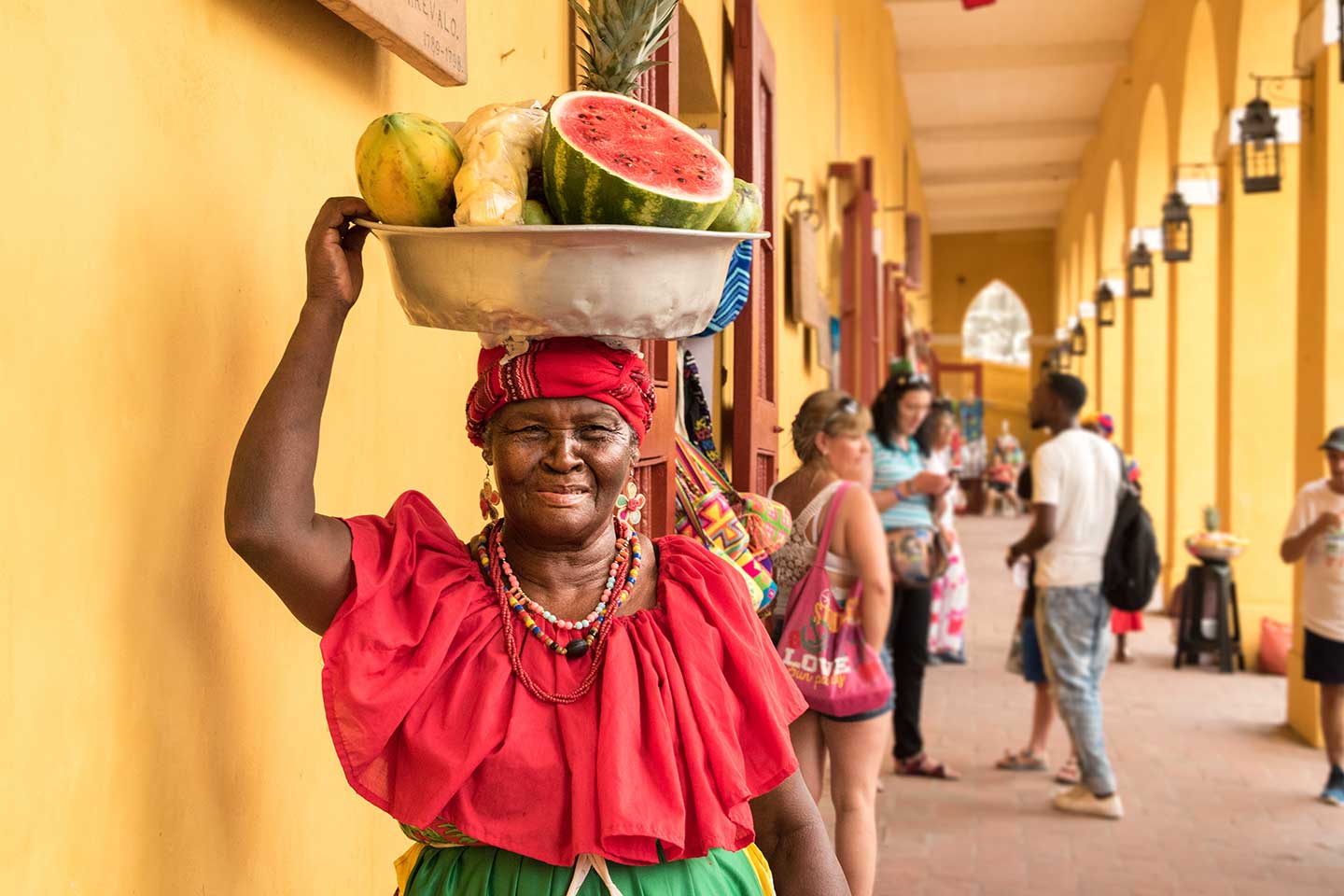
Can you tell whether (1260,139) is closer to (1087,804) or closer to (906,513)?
(906,513)

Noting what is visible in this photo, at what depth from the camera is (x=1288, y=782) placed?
24.6 feet

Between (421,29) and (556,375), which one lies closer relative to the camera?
(556,375)

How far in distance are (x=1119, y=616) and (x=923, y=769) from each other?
4.10 m

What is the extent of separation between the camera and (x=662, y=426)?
370 centimetres

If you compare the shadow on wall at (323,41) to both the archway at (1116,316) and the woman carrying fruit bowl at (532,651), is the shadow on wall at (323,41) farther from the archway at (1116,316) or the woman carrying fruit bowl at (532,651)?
the archway at (1116,316)

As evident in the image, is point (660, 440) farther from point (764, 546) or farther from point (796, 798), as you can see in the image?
point (796, 798)

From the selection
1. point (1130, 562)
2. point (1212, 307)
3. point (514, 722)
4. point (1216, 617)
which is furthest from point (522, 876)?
point (1212, 307)

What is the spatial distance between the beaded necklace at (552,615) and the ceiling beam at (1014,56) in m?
16.7

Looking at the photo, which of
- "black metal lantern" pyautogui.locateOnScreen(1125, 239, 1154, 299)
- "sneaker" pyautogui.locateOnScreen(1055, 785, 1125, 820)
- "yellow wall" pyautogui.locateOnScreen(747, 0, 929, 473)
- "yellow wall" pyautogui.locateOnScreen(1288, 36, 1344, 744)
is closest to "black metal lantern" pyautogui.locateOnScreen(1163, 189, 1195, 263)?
"yellow wall" pyautogui.locateOnScreen(747, 0, 929, 473)

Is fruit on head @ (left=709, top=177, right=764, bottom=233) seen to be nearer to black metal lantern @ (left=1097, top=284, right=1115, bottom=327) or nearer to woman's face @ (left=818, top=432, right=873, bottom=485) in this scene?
woman's face @ (left=818, top=432, right=873, bottom=485)

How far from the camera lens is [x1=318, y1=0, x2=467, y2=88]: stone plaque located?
7.02ft

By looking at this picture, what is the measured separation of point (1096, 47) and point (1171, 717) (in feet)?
38.1

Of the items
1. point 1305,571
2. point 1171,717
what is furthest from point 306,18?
point 1171,717

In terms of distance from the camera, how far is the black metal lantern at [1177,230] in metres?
12.3
